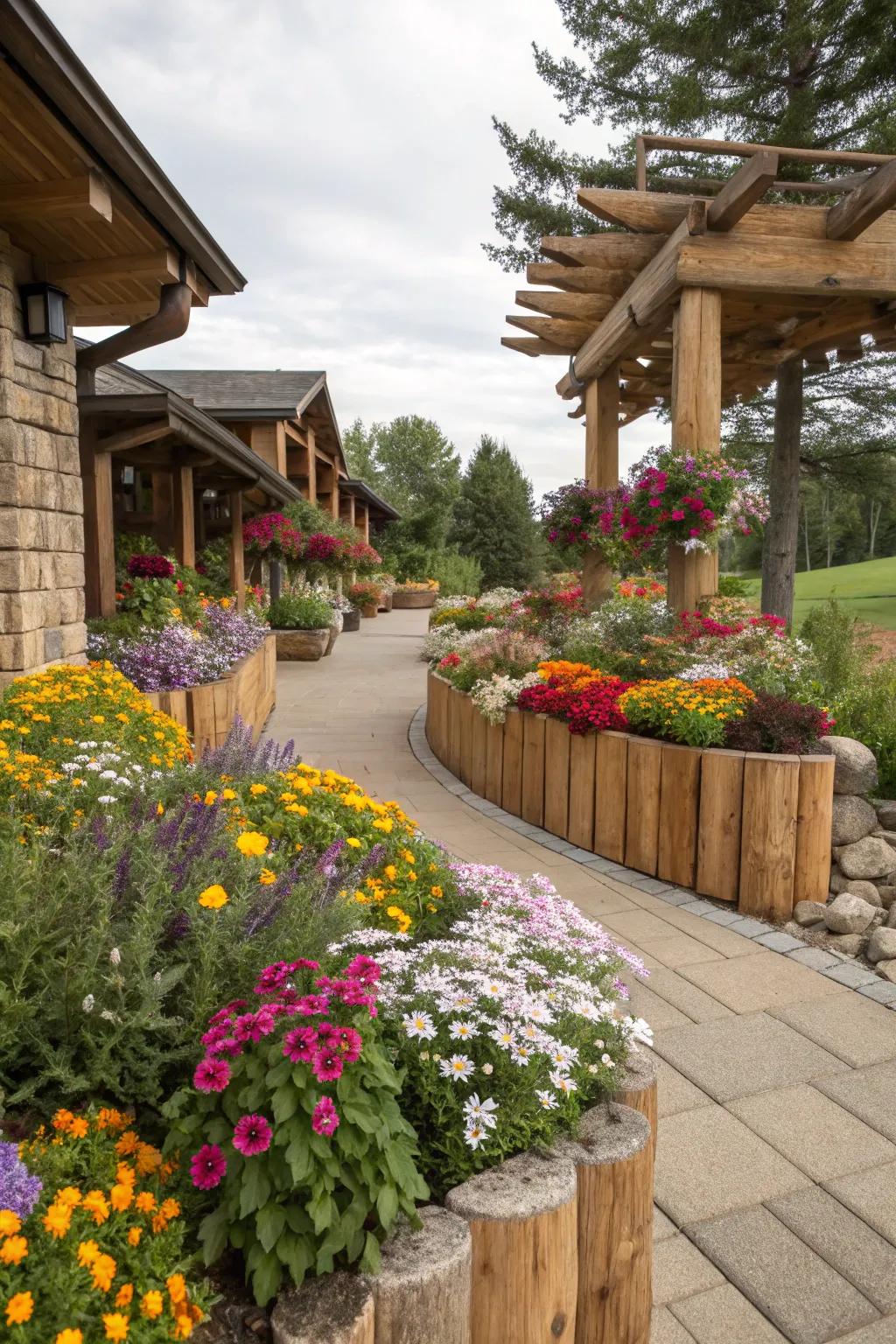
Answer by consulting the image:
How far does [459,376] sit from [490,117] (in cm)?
4315

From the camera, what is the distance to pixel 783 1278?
72.1 inches

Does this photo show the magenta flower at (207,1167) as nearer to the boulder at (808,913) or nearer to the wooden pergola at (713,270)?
the boulder at (808,913)

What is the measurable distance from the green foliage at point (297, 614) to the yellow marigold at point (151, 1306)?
482 inches

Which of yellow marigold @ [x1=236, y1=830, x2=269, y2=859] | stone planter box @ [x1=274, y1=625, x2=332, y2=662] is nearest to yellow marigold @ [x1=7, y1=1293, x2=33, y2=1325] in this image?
yellow marigold @ [x1=236, y1=830, x2=269, y2=859]

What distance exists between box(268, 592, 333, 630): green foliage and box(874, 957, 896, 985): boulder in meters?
10.7

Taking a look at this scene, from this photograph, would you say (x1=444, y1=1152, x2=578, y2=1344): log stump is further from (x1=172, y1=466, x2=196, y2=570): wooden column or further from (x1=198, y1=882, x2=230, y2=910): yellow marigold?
(x1=172, y1=466, x2=196, y2=570): wooden column

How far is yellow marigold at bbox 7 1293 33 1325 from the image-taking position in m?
0.99

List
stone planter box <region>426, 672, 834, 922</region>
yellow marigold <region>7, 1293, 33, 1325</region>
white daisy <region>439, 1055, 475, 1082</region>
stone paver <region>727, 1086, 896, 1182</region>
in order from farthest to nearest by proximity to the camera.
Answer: stone planter box <region>426, 672, 834, 922</region> < stone paver <region>727, 1086, 896, 1182</region> < white daisy <region>439, 1055, 475, 1082</region> < yellow marigold <region>7, 1293, 33, 1325</region>

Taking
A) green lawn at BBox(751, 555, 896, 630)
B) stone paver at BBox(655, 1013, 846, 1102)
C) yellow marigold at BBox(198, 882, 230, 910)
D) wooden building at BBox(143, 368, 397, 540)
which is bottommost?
stone paver at BBox(655, 1013, 846, 1102)

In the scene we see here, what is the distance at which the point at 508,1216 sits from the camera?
1.38 m

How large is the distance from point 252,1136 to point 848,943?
117 inches

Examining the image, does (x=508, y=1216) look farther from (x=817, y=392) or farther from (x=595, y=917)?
(x=817, y=392)

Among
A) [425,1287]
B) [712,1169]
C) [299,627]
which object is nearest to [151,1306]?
[425,1287]

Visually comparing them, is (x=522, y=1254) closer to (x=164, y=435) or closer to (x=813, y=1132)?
(x=813, y=1132)
